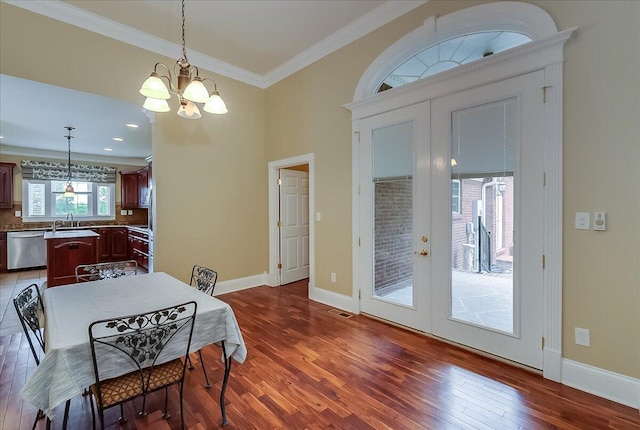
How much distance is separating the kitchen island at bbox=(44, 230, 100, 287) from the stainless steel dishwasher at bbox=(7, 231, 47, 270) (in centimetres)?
242

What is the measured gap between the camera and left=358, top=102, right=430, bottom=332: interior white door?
3.08 meters

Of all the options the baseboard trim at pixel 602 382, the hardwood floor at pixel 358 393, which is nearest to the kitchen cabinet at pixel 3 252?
the hardwood floor at pixel 358 393

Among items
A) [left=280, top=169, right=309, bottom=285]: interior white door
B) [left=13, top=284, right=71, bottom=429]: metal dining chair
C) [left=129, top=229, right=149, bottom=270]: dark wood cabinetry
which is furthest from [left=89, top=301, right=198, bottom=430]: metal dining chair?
[left=129, top=229, right=149, bottom=270]: dark wood cabinetry

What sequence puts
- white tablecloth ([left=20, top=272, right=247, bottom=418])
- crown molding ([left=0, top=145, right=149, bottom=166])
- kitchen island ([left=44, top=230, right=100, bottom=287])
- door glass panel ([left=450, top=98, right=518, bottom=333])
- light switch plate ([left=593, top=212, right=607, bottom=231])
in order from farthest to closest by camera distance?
crown molding ([left=0, top=145, right=149, bottom=166]), kitchen island ([left=44, top=230, right=100, bottom=287]), door glass panel ([left=450, top=98, right=518, bottom=333]), light switch plate ([left=593, top=212, right=607, bottom=231]), white tablecloth ([left=20, top=272, right=247, bottom=418])

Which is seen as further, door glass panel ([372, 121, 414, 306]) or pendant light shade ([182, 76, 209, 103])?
door glass panel ([372, 121, 414, 306])

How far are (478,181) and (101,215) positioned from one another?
920cm

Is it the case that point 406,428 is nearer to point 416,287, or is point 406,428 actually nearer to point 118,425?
point 416,287

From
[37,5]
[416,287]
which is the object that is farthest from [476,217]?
[37,5]

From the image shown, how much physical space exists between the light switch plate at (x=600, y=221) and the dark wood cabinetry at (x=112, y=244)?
881 cm

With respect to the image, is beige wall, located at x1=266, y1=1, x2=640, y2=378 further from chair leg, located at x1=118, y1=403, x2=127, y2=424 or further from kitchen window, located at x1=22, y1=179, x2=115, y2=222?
kitchen window, located at x1=22, y1=179, x2=115, y2=222

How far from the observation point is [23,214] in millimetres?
6984

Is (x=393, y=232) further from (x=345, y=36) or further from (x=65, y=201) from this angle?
(x=65, y=201)

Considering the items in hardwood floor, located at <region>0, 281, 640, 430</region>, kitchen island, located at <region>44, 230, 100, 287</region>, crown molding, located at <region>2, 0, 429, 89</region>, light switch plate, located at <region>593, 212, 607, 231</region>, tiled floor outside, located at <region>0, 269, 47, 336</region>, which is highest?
crown molding, located at <region>2, 0, 429, 89</region>

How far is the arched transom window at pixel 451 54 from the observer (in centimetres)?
271
